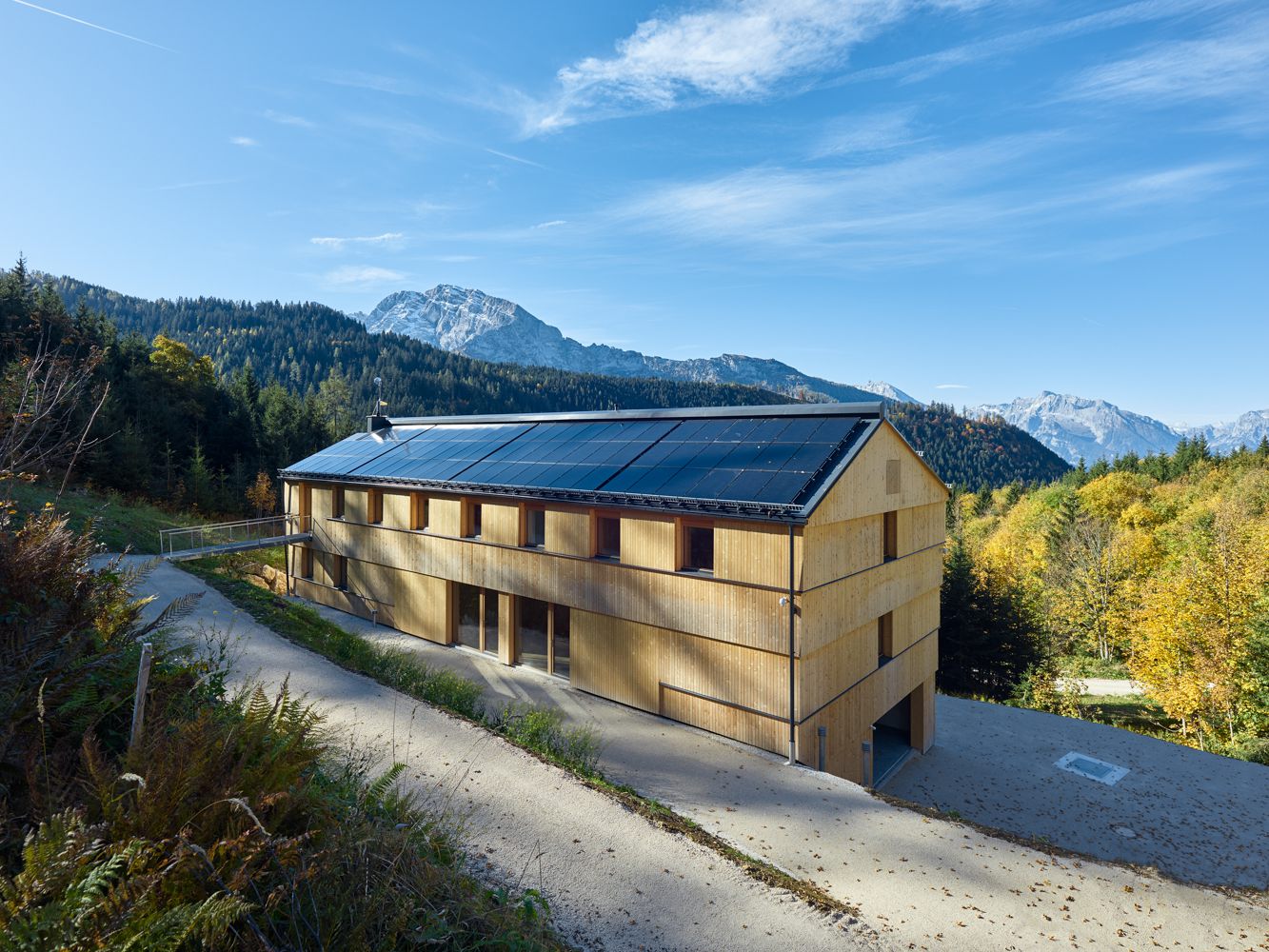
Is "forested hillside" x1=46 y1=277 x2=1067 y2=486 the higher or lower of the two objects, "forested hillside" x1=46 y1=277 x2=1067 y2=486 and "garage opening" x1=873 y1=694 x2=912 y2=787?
the higher

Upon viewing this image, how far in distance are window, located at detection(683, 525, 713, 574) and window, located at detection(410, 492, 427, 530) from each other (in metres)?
10.6

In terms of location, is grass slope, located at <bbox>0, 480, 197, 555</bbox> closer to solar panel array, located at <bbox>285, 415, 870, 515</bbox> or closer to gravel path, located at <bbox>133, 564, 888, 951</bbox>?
solar panel array, located at <bbox>285, 415, 870, 515</bbox>

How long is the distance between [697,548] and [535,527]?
5.66 metres

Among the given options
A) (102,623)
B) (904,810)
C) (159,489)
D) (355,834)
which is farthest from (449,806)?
(159,489)

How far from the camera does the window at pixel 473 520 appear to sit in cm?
2042

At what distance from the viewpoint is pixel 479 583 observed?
19797 mm

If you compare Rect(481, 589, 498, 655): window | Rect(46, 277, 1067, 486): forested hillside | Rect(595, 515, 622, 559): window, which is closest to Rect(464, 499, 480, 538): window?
Rect(481, 589, 498, 655): window

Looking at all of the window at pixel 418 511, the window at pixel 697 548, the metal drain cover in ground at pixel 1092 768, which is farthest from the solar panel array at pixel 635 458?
the metal drain cover in ground at pixel 1092 768

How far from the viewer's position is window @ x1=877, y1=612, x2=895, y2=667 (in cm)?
1778

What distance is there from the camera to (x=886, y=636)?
17.9m

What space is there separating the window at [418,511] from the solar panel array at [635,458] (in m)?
0.81

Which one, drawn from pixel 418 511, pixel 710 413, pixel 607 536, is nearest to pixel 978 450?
pixel 710 413

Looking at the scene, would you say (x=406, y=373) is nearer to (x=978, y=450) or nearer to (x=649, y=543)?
(x=649, y=543)

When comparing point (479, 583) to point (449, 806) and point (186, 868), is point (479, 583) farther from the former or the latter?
point (186, 868)
